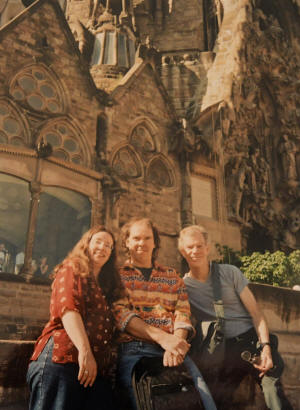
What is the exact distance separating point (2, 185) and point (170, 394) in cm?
1033

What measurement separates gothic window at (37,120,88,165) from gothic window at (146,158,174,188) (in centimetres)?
227

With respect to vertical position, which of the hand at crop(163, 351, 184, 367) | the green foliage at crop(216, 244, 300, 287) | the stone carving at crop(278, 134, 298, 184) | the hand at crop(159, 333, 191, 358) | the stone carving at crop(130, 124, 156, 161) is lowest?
the hand at crop(163, 351, 184, 367)

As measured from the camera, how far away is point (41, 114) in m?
10.8

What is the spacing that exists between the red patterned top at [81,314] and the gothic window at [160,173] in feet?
32.2

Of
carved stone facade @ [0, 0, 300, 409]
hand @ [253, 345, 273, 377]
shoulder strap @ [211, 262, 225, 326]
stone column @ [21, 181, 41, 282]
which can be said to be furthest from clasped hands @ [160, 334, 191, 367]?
stone column @ [21, 181, 41, 282]

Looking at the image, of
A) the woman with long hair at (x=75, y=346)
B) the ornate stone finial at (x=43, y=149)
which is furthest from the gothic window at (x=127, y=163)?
the woman with long hair at (x=75, y=346)

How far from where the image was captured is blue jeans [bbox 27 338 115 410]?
240cm

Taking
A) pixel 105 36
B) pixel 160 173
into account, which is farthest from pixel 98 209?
pixel 105 36

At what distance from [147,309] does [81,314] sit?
0.54 meters

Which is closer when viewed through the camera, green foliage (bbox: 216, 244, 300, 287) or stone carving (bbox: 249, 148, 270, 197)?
green foliage (bbox: 216, 244, 300, 287)

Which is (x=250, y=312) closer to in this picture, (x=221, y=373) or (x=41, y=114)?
(x=221, y=373)

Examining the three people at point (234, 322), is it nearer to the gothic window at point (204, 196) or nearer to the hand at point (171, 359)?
the hand at point (171, 359)

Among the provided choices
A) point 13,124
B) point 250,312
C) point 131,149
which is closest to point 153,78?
point 131,149

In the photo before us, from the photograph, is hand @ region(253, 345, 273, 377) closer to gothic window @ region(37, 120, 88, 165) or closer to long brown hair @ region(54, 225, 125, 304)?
long brown hair @ region(54, 225, 125, 304)
